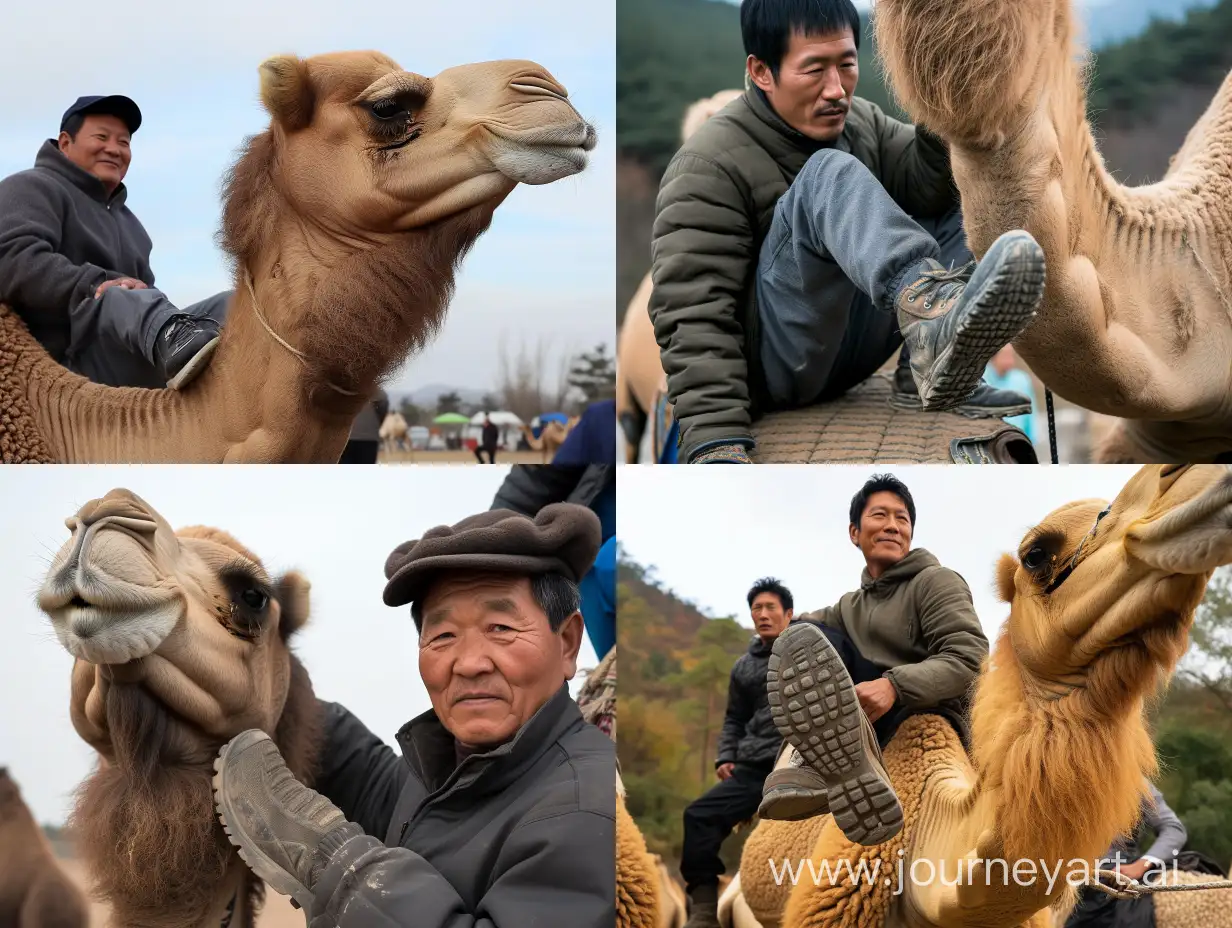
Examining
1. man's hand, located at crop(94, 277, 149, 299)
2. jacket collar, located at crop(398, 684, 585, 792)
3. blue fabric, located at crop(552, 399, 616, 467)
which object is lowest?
jacket collar, located at crop(398, 684, 585, 792)

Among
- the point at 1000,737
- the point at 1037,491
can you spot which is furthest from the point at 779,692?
the point at 1037,491

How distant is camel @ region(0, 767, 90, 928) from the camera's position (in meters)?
2.63

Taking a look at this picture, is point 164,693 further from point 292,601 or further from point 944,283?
point 944,283

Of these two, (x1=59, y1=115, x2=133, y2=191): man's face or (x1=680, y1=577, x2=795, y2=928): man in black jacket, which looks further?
(x1=680, y1=577, x2=795, y2=928): man in black jacket

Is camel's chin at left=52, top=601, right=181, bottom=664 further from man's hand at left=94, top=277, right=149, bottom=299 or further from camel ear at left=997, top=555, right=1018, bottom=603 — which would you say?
camel ear at left=997, top=555, right=1018, bottom=603

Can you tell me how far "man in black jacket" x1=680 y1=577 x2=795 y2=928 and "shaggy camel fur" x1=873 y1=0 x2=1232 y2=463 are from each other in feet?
2.26

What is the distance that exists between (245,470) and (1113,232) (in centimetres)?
130

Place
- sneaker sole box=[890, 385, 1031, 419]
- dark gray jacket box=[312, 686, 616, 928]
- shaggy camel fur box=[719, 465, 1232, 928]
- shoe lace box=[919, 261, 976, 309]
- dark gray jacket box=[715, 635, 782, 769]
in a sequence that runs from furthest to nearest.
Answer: dark gray jacket box=[715, 635, 782, 769] → sneaker sole box=[890, 385, 1031, 419] → dark gray jacket box=[312, 686, 616, 928] → shaggy camel fur box=[719, 465, 1232, 928] → shoe lace box=[919, 261, 976, 309]

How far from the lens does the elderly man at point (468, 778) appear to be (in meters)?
2.35

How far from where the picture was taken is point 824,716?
7.69ft

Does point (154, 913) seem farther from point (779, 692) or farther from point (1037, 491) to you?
point (1037, 491)

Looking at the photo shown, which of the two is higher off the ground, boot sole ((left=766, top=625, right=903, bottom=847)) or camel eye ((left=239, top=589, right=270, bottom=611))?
camel eye ((left=239, top=589, right=270, bottom=611))

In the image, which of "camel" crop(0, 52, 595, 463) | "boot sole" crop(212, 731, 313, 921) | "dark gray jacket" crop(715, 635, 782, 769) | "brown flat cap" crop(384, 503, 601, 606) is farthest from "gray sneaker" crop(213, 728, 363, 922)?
"dark gray jacket" crop(715, 635, 782, 769)

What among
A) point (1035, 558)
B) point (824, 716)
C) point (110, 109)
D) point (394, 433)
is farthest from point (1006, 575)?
point (110, 109)
